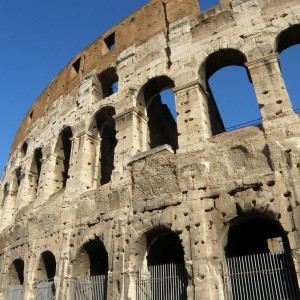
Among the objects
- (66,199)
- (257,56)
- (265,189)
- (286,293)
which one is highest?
(257,56)

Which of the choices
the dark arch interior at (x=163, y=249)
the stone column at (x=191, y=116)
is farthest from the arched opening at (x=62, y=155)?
the stone column at (x=191, y=116)

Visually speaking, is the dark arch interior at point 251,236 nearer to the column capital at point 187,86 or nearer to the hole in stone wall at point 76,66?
the column capital at point 187,86

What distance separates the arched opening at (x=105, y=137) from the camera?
9.91 meters

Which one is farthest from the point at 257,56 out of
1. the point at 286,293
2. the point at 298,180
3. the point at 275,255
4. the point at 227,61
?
the point at 286,293

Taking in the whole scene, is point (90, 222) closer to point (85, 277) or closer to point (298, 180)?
point (85, 277)

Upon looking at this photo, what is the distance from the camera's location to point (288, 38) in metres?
7.71

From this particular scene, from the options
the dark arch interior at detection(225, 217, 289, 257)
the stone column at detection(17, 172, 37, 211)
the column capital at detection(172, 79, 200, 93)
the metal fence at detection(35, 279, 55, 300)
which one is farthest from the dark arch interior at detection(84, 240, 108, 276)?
the stone column at detection(17, 172, 37, 211)

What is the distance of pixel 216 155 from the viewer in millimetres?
6617

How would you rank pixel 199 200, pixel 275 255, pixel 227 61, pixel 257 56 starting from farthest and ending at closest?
1. pixel 227 61
2. pixel 257 56
3. pixel 199 200
4. pixel 275 255

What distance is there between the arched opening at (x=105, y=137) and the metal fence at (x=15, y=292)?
3618 millimetres

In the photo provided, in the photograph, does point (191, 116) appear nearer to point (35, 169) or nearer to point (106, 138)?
point (106, 138)

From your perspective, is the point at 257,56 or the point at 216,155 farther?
the point at 257,56

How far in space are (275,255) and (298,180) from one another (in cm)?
A: 132

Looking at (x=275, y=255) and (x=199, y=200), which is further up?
(x=199, y=200)
